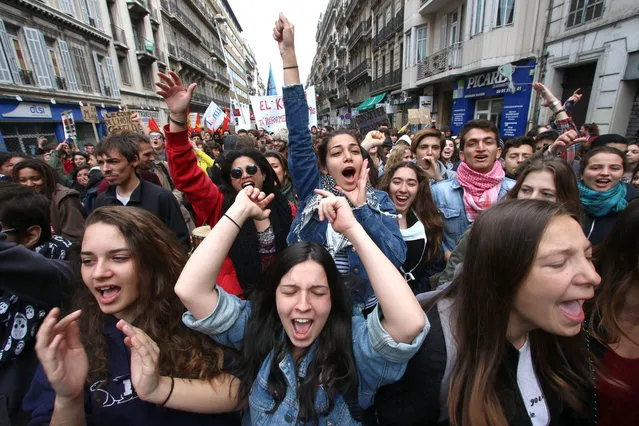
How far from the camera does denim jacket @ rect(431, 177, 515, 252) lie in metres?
2.82

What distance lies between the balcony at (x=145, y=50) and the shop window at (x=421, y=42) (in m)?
18.3

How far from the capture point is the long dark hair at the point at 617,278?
1.44 meters

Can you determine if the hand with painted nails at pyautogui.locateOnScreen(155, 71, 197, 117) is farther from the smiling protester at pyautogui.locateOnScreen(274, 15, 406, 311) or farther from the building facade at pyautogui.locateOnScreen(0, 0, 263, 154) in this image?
the building facade at pyautogui.locateOnScreen(0, 0, 263, 154)

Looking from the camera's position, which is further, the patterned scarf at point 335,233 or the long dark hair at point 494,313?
the patterned scarf at point 335,233

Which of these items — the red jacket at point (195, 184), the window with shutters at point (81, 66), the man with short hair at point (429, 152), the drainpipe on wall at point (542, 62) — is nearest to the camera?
the red jacket at point (195, 184)

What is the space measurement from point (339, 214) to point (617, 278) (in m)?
1.48

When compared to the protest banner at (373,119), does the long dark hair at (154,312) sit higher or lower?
Result: lower

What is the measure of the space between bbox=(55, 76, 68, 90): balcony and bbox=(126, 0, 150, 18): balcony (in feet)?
29.9

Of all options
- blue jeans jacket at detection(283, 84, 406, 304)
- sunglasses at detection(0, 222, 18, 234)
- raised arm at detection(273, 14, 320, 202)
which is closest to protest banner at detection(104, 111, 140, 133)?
sunglasses at detection(0, 222, 18, 234)

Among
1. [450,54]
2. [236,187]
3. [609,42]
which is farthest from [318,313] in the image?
[450,54]

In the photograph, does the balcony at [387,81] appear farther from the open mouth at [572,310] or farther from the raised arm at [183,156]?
the open mouth at [572,310]

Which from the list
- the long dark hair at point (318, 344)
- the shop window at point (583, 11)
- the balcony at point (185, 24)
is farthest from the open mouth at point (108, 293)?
the balcony at point (185, 24)

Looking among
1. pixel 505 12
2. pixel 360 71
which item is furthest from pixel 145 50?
pixel 505 12

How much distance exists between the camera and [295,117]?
6.64ft
